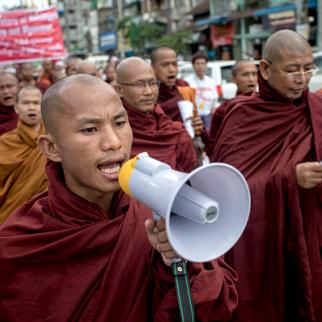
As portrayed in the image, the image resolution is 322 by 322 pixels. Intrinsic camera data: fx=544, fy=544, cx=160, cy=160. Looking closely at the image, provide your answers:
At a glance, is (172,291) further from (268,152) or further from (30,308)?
(268,152)

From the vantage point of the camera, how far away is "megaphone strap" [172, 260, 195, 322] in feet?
4.47

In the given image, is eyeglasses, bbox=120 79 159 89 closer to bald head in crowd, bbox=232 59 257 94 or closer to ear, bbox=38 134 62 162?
bald head in crowd, bbox=232 59 257 94

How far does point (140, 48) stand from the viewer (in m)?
36.1

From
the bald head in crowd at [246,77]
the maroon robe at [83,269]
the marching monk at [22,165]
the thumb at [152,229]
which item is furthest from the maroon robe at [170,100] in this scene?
the thumb at [152,229]

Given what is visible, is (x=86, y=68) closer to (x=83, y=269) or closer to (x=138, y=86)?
(x=138, y=86)

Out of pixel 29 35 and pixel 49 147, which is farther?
pixel 29 35

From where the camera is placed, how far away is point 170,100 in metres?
5.32

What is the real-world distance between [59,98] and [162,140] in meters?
2.08

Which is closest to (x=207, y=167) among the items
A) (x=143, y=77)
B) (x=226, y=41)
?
(x=143, y=77)

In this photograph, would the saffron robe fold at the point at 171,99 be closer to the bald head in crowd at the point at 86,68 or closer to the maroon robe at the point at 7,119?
the maroon robe at the point at 7,119

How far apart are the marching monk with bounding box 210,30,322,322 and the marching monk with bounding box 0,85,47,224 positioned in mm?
1390

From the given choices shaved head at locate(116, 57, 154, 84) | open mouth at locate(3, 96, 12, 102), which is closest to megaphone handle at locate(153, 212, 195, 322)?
shaved head at locate(116, 57, 154, 84)

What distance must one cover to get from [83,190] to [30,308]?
39 cm

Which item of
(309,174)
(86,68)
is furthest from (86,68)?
(309,174)
